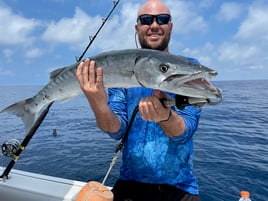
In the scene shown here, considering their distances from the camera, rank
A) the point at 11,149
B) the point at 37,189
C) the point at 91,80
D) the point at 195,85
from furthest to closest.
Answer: the point at 11,149 < the point at 37,189 < the point at 91,80 < the point at 195,85

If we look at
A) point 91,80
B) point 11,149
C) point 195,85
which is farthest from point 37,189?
point 195,85

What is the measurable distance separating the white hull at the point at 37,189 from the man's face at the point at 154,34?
7.01 feet

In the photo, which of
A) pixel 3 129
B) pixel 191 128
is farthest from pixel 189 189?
pixel 3 129

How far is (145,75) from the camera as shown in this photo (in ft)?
6.48

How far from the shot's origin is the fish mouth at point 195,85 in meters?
1.66

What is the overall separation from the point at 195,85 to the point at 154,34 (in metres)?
1.22

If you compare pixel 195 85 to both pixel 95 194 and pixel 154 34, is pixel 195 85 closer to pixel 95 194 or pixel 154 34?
pixel 154 34

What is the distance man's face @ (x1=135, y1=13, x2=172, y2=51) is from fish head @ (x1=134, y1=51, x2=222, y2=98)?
0.79 metres

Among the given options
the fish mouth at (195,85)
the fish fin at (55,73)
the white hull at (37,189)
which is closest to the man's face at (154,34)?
the fish fin at (55,73)

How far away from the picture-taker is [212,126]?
13547 mm

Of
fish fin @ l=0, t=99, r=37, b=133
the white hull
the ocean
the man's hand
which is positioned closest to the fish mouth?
the man's hand

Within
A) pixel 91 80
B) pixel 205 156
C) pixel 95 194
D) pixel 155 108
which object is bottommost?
pixel 205 156

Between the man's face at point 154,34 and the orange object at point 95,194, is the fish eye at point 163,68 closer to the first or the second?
the man's face at point 154,34

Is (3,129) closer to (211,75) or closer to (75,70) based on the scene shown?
(75,70)
